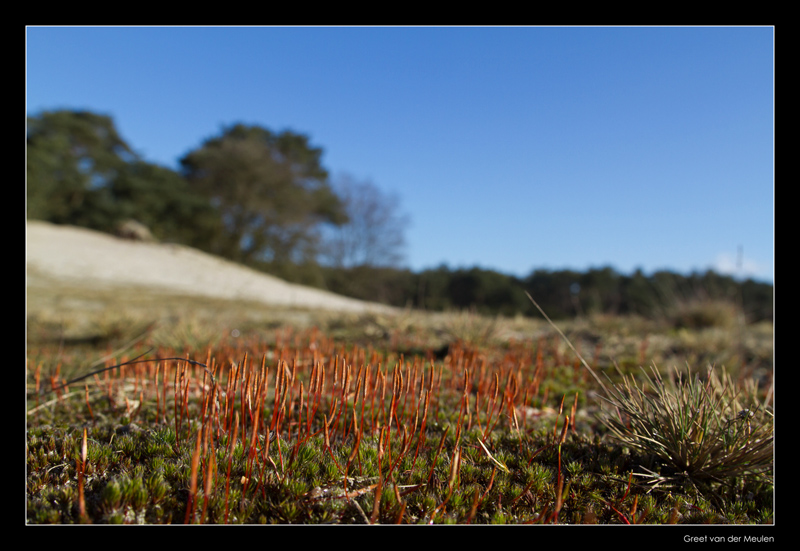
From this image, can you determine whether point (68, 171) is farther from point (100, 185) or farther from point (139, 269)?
point (139, 269)

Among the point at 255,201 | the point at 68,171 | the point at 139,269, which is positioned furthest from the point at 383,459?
the point at 68,171

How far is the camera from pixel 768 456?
219 cm

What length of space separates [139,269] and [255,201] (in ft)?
39.9

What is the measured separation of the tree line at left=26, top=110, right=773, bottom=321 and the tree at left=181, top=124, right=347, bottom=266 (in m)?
0.07

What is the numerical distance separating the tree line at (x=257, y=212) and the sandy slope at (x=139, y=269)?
15.6 feet

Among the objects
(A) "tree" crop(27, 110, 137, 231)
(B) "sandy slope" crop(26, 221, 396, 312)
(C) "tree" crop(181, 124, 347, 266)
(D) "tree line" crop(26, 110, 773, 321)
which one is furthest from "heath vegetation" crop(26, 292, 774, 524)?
(C) "tree" crop(181, 124, 347, 266)

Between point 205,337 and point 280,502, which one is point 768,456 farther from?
point 205,337

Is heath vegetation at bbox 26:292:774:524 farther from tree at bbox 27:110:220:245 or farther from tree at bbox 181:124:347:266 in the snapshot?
tree at bbox 181:124:347:266

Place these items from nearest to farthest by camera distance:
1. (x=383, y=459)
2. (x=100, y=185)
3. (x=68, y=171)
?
(x=383, y=459) → (x=68, y=171) → (x=100, y=185)

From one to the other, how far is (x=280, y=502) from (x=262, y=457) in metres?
0.30

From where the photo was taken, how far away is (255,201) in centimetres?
2892
